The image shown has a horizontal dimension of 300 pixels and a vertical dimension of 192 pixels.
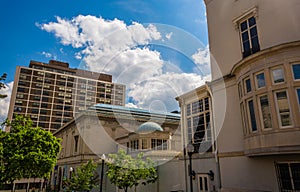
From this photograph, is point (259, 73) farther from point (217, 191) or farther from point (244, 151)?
point (217, 191)

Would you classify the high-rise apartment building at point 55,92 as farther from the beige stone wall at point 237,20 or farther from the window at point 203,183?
the window at point 203,183

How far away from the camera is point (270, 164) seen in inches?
387

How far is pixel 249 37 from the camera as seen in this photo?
12.2m

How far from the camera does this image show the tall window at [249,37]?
11.9 m

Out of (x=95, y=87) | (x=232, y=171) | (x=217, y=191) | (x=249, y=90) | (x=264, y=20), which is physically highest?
(x=95, y=87)

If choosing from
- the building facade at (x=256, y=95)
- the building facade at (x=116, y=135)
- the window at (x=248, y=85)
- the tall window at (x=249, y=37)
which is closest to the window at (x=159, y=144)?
the building facade at (x=116, y=135)

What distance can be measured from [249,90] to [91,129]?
25.9 meters

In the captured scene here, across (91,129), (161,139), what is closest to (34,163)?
(91,129)

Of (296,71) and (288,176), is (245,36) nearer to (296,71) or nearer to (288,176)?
(296,71)

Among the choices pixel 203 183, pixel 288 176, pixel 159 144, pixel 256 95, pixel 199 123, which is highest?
pixel 256 95

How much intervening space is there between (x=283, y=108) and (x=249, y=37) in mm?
4877

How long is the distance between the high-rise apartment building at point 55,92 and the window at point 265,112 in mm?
61725

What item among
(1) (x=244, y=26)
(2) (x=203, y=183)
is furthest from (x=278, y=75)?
(2) (x=203, y=183)

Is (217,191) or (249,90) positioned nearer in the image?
(249,90)
